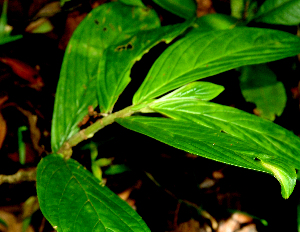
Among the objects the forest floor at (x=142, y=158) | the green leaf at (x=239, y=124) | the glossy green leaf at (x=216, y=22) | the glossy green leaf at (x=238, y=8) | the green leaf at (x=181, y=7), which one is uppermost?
the green leaf at (x=181, y=7)

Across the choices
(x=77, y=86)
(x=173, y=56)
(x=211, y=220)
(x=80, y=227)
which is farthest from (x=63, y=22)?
(x=211, y=220)

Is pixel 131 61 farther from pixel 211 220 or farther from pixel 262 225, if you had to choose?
pixel 262 225

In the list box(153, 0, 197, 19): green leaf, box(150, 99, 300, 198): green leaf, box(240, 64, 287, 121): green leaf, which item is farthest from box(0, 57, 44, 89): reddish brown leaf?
box(240, 64, 287, 121): green leaf

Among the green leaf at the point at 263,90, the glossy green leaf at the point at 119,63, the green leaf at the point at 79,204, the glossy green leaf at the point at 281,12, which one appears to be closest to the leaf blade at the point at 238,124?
the glossy green leaf at the point at 119,63

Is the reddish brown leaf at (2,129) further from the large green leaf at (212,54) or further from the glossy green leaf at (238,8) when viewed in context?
the glossy green leaf at (238,8)

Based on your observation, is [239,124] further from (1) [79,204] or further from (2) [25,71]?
(2) [25,71]

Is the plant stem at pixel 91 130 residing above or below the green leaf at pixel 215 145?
below

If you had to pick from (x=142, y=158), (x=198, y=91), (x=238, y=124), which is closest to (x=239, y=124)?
(x=238, y=124)
